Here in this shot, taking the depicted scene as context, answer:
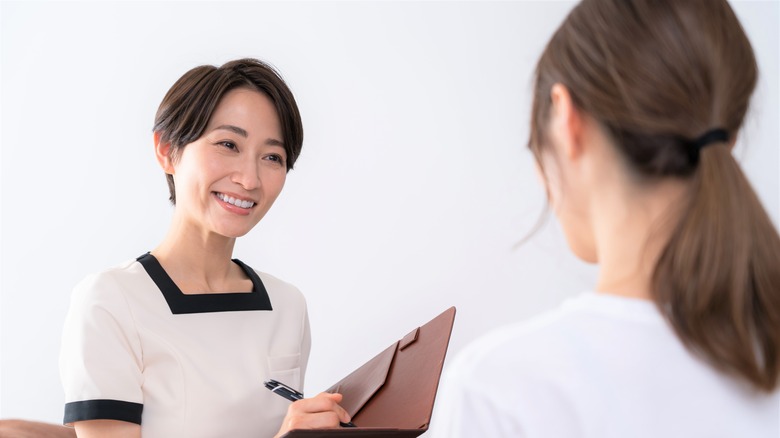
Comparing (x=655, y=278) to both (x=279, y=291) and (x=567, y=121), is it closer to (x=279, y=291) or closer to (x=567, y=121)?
(x=567, y=121)

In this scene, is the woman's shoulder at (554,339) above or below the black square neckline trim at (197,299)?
above

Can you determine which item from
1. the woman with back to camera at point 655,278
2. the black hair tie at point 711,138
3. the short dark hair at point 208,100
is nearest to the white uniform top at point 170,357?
the short dark hair at point 208,100

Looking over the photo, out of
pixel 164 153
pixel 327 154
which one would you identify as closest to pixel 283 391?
pixel 164 153

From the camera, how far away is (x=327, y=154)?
108 inches

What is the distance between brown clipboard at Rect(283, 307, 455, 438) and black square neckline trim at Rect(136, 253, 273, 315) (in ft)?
1.05

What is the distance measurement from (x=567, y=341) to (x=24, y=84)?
102 inches

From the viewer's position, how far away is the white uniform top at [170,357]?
4.62 feet

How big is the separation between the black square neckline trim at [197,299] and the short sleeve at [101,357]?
0.11 m

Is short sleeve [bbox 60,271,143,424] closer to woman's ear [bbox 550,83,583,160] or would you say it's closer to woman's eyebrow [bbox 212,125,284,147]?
woman's eyebrow [bbox 212,125,284,147]

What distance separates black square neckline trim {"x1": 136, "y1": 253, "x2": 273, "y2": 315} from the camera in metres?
1.60

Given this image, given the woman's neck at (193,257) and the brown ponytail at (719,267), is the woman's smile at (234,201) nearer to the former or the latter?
the woman's neck at (193,257)

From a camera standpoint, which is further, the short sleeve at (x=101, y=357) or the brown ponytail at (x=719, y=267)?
the short sleeve at (x=101, y=357)

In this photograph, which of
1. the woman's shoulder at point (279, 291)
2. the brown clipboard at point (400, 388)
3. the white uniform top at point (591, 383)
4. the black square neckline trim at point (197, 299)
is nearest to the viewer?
the white uniform top at point (591, 383)

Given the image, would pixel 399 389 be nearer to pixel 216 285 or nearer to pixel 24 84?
pixel 216 285
